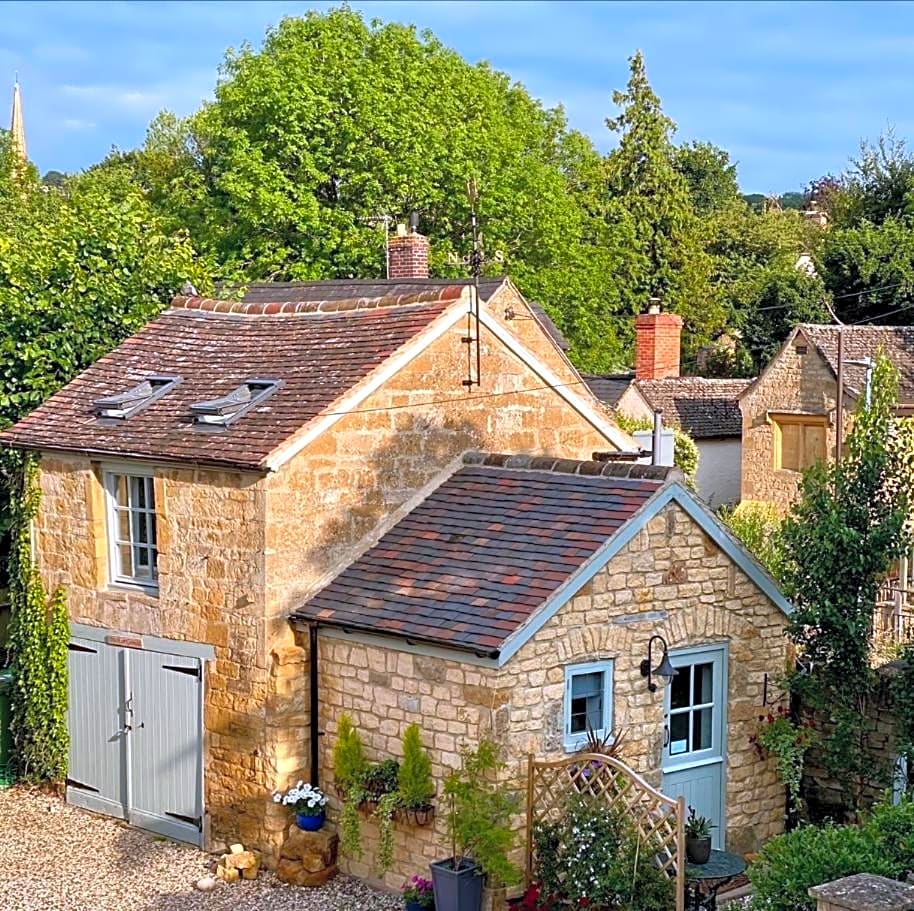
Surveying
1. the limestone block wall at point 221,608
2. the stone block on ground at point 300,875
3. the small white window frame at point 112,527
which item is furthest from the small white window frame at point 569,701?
the small white window frame at point 112,527

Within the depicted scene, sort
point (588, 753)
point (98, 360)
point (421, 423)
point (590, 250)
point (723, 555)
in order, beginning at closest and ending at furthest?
point (588, 753)
point (723, 555)
point (421, 423)
point (98, 360)
point (590, 250)

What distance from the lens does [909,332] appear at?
29.8 meters

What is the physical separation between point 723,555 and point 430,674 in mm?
3133

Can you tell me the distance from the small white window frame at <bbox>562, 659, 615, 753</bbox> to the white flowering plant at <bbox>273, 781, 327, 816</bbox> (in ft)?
8.72

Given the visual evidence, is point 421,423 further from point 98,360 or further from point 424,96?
point 424,96

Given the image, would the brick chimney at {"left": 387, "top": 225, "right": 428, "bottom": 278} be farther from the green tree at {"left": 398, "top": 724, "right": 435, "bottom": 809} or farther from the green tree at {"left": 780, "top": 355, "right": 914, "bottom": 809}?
the green tree at {"left": 398, "top": 724, "right": 435, "bottom": 809}

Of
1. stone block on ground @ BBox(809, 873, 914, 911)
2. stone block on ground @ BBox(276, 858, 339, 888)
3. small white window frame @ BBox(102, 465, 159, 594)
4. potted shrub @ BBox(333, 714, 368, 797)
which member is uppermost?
small white window frame @ BBox(102, 465, 159, 594)

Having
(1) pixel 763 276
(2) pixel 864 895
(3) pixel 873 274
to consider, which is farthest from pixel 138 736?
(1) pixel 763 276

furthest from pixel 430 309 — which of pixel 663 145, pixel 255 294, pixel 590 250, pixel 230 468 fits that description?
pixel 663 145

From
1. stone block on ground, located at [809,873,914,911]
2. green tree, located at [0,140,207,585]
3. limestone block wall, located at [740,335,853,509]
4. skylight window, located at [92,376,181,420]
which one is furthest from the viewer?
limestone block wall, located at [740,335,853,509]

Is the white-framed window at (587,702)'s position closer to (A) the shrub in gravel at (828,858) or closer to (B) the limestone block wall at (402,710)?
(B) the limestone block wall at (402,710)

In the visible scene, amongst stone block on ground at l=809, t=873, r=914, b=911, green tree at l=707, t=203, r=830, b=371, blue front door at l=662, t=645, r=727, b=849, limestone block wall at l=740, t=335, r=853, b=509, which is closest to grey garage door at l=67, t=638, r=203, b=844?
blue front door at l=662, t=645, r=727, b=849

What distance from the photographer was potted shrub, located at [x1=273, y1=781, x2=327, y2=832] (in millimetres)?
12680

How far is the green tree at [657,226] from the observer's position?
49812mm
